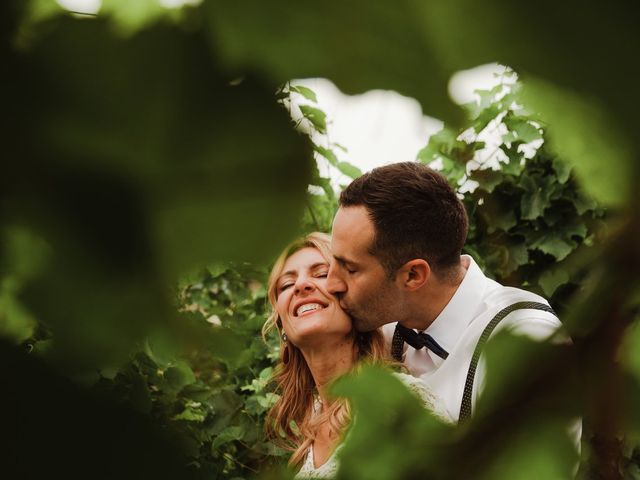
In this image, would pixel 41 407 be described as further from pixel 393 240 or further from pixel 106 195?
pixel 393 240

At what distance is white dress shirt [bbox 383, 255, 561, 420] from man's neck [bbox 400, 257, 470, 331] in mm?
34

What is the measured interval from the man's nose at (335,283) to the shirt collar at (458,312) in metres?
0.37

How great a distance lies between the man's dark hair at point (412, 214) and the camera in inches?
104

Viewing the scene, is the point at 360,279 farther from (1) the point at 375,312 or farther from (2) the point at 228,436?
(2) the point at 228,436

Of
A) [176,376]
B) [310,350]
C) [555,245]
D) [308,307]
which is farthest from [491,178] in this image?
[176,376]

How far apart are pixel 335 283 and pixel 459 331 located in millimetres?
495

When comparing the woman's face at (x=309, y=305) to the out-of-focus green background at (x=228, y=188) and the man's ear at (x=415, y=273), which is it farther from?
the out-of-focus green background at (x=228, y=188)

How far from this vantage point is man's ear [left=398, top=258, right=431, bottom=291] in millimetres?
2691

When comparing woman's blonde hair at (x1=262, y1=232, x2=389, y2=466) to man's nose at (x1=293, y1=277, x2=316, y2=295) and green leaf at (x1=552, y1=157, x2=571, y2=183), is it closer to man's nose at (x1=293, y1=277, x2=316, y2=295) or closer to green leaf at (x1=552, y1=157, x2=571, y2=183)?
man's nose at (x1=293, y1=277, x2=316, y2=295)

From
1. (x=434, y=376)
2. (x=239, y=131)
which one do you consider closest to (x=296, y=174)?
(x=239, y=131)

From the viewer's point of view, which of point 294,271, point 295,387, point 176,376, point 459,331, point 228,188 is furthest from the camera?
point 295,387

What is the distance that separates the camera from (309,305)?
265 cm

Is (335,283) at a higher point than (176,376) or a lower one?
higher

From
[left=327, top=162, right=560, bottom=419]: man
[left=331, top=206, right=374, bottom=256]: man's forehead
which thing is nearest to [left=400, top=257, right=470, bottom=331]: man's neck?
[left=327, top=162, right=560, bottom=419]: man
